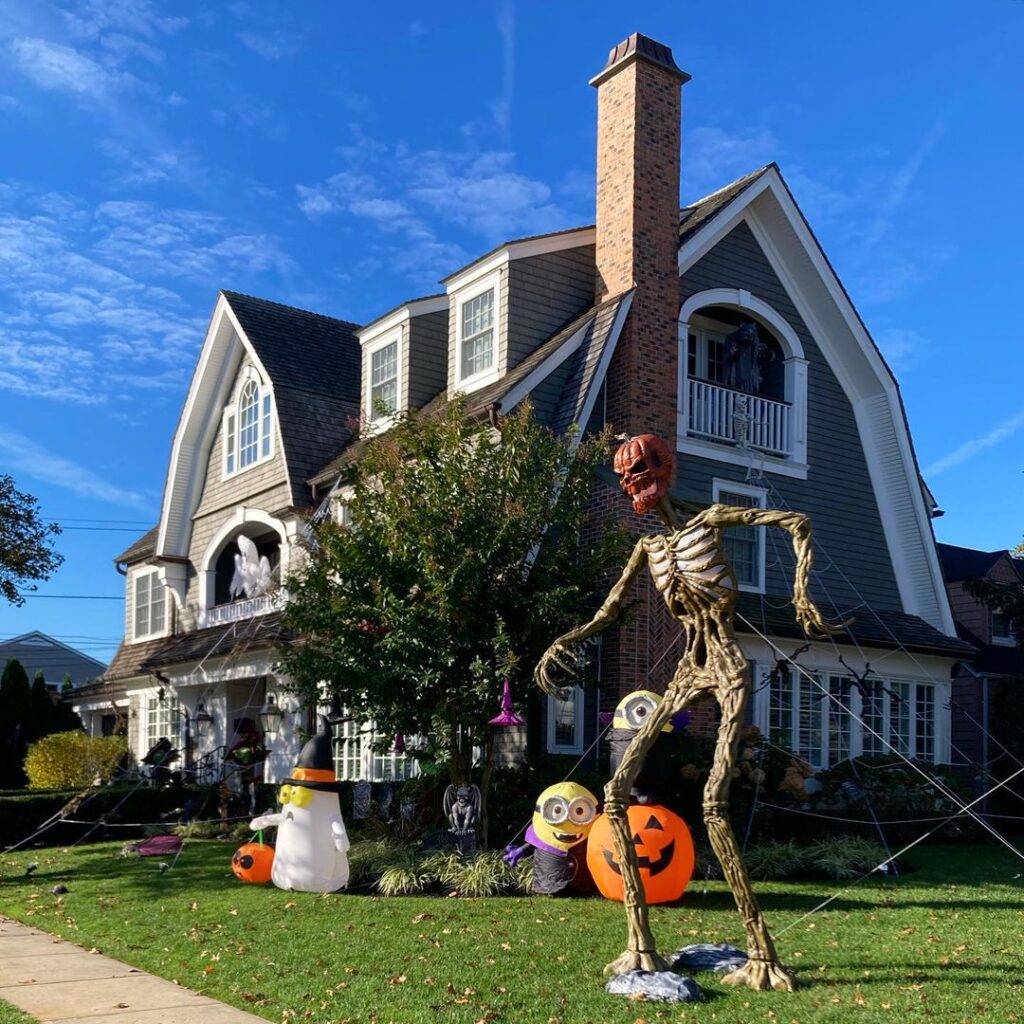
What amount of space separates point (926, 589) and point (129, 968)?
14.9m

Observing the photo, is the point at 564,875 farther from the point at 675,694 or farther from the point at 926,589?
the point at 926,589

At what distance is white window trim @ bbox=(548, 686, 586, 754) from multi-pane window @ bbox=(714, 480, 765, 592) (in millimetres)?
3329

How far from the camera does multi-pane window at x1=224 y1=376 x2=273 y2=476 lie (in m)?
21.9

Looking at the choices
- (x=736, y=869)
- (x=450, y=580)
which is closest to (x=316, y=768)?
(x=450, y=580)

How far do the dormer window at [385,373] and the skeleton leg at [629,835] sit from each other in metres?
12.2

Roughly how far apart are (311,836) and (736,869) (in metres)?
5.89

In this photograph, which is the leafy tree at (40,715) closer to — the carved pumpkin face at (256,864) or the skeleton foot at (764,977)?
the carved pumpkin face at (256,864)

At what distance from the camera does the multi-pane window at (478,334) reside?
58.6 ft

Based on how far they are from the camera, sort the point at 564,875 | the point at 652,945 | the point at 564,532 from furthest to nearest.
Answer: the point at 564,532 → the point at 564,875 → the point at 652,945

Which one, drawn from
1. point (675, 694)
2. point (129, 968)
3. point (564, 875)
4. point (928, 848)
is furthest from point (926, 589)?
point (129, 968)

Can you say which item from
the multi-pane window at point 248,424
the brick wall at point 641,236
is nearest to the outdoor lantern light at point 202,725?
the multi-pane window at point 248,424

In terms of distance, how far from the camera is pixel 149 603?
84.7 ft

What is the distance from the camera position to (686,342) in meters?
17.4

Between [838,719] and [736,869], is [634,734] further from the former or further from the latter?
[838,719]
